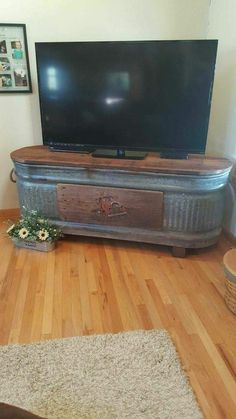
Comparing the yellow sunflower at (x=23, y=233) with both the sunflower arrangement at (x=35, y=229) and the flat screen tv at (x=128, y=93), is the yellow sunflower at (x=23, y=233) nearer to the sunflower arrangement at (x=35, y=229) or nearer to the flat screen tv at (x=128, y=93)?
the sunflower arrangement at (x=35, y=229)

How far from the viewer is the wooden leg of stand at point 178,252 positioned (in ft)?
7.09

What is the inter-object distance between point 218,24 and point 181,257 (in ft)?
5.85

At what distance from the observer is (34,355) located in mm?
1394

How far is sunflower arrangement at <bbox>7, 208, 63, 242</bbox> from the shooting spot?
2.24 metres

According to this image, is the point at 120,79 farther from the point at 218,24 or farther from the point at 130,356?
the point at 130,356

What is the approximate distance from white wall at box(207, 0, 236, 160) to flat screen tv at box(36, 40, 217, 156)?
342 millimetres

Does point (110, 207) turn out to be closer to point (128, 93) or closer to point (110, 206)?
point (110, 206)

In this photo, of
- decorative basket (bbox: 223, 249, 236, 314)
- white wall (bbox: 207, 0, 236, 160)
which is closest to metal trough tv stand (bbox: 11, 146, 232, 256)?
white wall (bbox: 207, 0, 236, 160)

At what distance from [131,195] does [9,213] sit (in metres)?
1.28

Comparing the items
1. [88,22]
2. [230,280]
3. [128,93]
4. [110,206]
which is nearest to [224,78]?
[128,93]

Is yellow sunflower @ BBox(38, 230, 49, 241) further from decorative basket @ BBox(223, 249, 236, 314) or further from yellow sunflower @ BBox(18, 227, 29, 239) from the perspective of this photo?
decorative basket @ BBox(223, 249, 236, 314)

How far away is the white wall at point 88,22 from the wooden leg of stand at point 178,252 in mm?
1556

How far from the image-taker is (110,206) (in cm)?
217

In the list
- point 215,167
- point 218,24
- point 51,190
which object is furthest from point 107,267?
point 218,24
